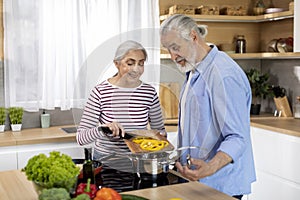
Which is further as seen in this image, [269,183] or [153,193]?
[269,183]

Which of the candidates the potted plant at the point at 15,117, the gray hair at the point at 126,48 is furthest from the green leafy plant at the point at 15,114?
the gray hair at the point at 126,48

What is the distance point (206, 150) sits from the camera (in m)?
1.90

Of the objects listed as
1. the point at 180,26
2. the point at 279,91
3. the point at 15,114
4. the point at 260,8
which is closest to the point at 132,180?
the point at 180,26

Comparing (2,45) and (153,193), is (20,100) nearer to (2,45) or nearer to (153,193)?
(2,45)

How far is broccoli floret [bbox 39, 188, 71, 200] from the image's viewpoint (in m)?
1.37

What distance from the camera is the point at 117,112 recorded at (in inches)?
76.4

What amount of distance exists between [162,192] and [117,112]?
1.37ft

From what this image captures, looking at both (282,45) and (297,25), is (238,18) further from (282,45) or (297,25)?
(297,25)

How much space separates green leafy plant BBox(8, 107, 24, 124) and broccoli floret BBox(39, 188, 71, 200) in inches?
85.9

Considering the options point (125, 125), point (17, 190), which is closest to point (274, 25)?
point (125, 125)

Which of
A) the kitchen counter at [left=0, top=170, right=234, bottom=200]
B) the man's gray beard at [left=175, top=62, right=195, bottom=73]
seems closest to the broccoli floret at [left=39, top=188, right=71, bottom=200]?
the kitchen counter at [left=0, top=170, right=234, bottom=200]

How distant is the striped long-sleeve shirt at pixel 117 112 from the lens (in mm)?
1900

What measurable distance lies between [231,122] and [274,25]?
8.56ft

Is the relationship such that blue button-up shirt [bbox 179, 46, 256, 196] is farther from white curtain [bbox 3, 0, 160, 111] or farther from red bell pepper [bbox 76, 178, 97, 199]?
white curtain [bbox 3, 0, 160, 111]
